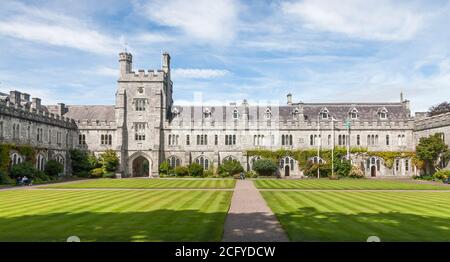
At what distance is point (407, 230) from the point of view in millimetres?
12797

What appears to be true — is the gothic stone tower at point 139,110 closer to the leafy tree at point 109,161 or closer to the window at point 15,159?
the leafy tree at point 109,161

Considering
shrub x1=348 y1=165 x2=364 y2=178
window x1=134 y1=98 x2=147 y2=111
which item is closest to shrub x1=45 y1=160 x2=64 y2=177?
window x1=134 y1=98 x2=147 y2=111

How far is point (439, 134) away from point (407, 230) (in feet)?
135

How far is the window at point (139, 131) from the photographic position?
54844 millimetres

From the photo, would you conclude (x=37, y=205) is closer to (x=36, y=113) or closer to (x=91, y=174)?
(x=36, y=113)

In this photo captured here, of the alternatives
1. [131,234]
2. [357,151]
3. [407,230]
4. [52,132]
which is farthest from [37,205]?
[357,151]

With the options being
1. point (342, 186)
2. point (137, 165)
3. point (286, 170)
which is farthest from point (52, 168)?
point (342, 186)

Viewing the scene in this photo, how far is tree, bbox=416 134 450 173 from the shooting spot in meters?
47.2

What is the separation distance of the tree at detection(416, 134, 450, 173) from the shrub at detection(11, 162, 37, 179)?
147 ft

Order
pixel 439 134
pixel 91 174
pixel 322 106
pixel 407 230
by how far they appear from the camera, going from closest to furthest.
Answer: pixel 407 230 → pixel 439 134 → pixel 91 174 → pixel 322 106

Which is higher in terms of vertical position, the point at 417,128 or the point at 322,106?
the point at 322,106

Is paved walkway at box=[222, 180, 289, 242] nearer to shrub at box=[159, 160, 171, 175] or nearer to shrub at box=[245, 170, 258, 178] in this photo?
shrub at box=[245, 170, 258, 178]

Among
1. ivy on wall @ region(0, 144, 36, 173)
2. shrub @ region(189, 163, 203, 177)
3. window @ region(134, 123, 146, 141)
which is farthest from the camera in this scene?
window @ region(134, 123, 146, 141)
